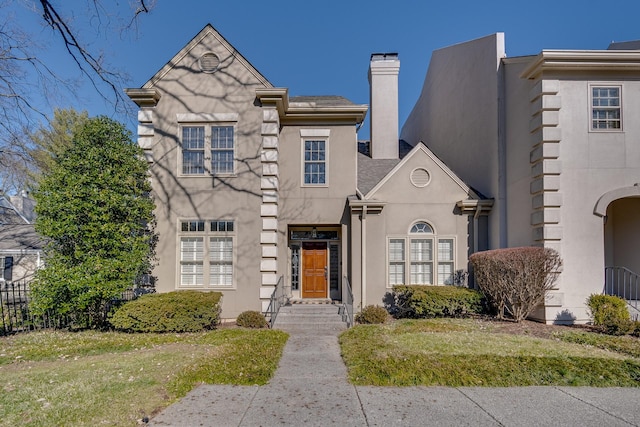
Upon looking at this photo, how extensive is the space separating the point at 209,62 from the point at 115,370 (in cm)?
934

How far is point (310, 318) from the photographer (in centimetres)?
1125

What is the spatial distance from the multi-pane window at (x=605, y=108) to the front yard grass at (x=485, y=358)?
576cm

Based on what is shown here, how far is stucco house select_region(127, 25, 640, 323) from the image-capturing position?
10.7m

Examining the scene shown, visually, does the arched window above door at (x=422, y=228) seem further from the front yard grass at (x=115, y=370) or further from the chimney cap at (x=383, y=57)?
the chimney cap at (x=383, y=57)

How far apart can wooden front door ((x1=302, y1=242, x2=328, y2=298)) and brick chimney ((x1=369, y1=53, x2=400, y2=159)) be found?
14.3 ft

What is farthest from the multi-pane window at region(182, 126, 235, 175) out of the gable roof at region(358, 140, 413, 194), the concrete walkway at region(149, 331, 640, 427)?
the concrete walkway at region(149, 331, 640, 427)

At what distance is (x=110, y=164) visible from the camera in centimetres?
1055

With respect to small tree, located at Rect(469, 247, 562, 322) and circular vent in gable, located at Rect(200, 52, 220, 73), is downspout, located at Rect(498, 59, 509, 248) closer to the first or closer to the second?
small tree, located at Rect(469, 247, 562, 322)

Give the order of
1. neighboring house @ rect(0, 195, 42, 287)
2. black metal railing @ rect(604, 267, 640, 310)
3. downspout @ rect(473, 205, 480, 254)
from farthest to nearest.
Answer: neighboring house @ rect(0, 195, 42, 287) < downspout @ rect(473, 205, 480, 254) < black metal railing @ rect(604, 267, 640, 310)

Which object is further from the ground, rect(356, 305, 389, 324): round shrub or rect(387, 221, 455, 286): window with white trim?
rect(387, 221, 455, 286): window with white trim

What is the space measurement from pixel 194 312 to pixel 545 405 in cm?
811

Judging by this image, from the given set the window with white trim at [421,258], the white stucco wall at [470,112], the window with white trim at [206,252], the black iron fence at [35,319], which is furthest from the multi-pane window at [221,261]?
the white stucco wall at [470,112]

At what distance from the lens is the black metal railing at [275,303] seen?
1103 cm

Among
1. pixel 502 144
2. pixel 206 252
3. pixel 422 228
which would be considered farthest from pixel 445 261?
pixel 206 252
